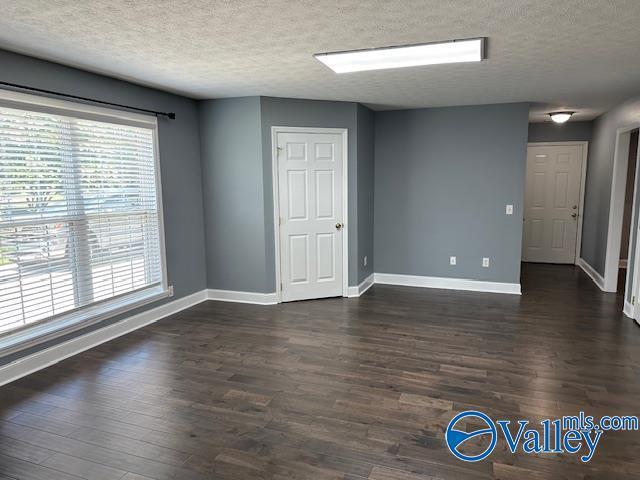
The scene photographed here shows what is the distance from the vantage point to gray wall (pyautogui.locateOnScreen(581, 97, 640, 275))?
533 cm

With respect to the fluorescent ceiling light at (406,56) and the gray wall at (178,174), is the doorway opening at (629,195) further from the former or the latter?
the gray wall at (178,174)

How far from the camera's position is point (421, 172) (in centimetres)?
573

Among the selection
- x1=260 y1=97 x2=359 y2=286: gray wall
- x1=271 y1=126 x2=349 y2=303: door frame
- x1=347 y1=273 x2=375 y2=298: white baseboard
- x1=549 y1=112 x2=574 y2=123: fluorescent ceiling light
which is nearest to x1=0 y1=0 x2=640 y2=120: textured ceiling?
x1=260 y1=97 x2=359 y2=286: gray wall

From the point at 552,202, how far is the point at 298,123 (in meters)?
4.96

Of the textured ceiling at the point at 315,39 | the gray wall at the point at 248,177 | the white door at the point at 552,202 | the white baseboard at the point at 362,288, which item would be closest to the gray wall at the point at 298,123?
the gray wall at the point at 248,177

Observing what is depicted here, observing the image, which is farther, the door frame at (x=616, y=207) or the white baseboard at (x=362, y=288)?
the white baseboard at (x=362, y=288)

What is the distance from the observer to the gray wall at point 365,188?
528cm

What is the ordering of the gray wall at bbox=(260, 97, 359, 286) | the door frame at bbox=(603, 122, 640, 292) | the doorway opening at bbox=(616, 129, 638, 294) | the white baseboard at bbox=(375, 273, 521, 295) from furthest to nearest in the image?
1. the doorway opening at bbox=(616, 129, 638, 294)
2. the white baseboard at bbox=(375, 273, 521, 295)
3. the door frame at bbox=(603, 122, 640, 292)
4. the gray wall at bbox=(260, 97, 359, 286)

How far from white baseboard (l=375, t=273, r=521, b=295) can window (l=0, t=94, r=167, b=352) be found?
10.2 ft

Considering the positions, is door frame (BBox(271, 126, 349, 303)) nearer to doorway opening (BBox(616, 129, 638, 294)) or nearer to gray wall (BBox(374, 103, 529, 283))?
gray wall (BBox(374, 103, 529, 283))

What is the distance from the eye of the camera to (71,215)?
11.6 ft

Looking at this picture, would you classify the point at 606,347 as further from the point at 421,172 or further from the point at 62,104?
the point at 62,104
